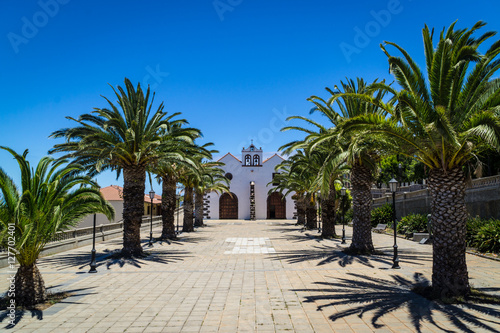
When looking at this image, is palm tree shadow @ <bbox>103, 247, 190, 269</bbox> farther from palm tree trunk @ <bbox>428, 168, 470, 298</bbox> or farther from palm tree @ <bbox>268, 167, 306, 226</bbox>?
palm tree @ <bbox>268, 167, 306, 226</bbox>

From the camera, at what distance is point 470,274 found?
1148cm

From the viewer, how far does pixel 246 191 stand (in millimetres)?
58312

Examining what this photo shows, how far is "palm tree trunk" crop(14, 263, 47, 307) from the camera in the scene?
8.30 meters

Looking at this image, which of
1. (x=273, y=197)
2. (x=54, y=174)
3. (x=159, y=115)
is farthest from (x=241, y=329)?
(x=273, y=197)

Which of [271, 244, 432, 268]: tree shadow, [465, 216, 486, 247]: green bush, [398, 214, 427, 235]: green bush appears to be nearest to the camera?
[271, 244, 432, 268]: tree shadow

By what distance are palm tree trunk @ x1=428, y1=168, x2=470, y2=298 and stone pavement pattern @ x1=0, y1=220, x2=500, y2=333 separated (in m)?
0.69

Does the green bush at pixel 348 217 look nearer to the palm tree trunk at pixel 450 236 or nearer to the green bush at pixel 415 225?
the green bush at pixel 415 225

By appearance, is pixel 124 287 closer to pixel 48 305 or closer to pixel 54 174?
pixel 48 305

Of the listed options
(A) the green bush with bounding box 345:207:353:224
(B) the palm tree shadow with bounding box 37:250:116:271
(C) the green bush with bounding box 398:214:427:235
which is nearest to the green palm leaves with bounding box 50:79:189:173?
(B) the palm tree shadow with bounding box 37:250:116:271

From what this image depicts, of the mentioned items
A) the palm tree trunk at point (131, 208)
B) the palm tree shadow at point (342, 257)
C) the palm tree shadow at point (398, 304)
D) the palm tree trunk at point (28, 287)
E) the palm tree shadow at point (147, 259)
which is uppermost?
the palm tree trunk at point (131, 208)

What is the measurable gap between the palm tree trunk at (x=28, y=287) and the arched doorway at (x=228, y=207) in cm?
4994

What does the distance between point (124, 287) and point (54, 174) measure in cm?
372

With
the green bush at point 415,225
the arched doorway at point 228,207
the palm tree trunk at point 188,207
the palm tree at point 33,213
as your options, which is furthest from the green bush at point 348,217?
the palm tree at point 33,213

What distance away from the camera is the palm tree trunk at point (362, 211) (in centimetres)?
1581
